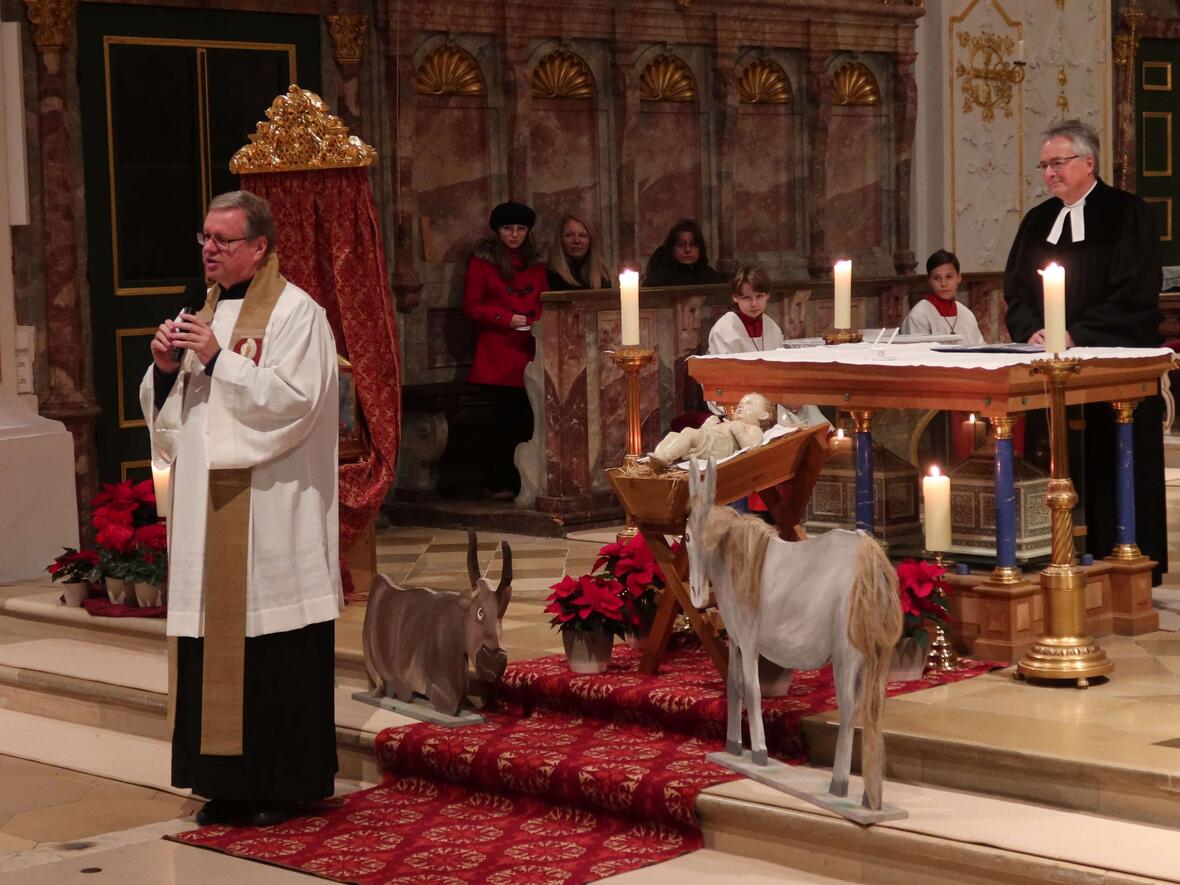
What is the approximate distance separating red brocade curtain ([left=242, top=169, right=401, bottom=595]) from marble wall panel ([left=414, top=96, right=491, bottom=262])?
331 centimetres

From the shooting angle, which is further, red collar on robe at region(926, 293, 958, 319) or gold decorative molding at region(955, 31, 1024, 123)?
gold decorative molding at region(955, 31, 1024, 123)

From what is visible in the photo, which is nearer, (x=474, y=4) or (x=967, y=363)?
(x=967, y=363)

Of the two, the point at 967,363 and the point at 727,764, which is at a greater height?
the point at 967,363

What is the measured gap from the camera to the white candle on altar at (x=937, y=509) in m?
6.34

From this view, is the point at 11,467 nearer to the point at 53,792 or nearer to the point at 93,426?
the point at 93,426

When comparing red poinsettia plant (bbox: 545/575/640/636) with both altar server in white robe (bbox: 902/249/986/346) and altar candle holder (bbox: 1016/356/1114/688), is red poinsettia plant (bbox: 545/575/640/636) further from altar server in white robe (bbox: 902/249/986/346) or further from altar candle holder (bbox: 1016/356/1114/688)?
altar server in white robe (bbox: 902/249/986/346)

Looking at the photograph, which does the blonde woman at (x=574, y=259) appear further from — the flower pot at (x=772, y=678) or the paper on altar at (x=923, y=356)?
the flower pot at (x=772, y=678)

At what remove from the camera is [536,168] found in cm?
1205

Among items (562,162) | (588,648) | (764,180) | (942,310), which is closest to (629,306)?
(588,648)

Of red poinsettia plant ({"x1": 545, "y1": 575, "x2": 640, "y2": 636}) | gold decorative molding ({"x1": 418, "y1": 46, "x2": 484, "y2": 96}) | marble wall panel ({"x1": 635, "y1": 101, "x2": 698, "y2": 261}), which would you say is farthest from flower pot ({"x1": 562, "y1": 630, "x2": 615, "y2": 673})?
marble wall panel ({"x1": 635, "y1": 101, "x2": 698, "y2": 261})

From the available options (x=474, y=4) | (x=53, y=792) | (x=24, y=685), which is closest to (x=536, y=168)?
(x=474, y=4)

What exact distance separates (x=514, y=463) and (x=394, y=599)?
4224 mm

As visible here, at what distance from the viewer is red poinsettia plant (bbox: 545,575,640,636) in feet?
20.9

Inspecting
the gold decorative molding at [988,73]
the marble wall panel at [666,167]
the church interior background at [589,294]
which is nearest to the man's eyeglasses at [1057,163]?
the church interior background at [589,294]
